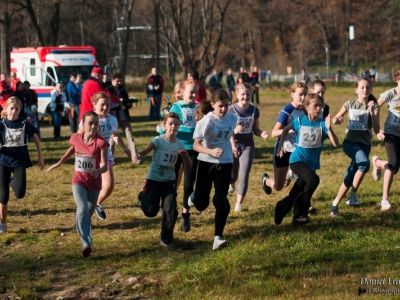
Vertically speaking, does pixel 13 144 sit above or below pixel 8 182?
above

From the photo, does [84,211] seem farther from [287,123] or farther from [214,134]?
[287,123]

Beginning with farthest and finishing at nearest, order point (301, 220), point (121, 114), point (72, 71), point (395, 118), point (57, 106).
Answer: point (72, 71) → point (57, 106) → point (121, 114) → point (395, 118) → point (301, 220)

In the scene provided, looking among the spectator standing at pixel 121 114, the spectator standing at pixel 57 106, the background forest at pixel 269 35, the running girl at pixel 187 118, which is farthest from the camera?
the background forest at pixel 269 35

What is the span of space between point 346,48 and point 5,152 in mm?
76879

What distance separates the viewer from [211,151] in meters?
8.46

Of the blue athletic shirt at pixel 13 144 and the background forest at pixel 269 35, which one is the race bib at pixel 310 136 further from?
the background forest at pixel 269 35

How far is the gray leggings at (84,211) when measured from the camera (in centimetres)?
829

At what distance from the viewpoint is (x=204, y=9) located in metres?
56.4

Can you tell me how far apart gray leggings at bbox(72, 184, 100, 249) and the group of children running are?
0.01 meters

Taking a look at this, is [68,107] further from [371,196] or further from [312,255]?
[312,255]

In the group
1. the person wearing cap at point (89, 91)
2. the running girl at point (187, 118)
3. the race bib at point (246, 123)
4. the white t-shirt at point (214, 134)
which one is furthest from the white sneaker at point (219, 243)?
the person wearing cap at point (89, 91)

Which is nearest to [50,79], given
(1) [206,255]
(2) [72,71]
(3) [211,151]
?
(2) [72,71]

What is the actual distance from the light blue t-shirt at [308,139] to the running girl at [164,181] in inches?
55.2

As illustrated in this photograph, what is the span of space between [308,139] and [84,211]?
2845mm
